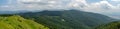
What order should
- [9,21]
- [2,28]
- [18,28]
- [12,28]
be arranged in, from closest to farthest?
[2,28] → [12,28] → [18,28] → [9,21]

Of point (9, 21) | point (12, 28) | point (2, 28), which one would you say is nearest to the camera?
point (2, 28)

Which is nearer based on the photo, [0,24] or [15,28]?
[0,24]

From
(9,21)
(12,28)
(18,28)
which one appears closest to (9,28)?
(12,28)

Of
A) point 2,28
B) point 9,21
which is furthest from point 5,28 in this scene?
point 9,21

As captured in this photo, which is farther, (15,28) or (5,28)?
(15,28)

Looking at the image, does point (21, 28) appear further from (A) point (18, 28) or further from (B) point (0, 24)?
(B) point (0, 24)

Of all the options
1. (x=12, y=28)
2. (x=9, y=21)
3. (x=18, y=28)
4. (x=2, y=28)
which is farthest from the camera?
(x=9, y=21)

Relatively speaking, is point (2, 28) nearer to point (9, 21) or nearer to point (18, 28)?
point (18, 28)

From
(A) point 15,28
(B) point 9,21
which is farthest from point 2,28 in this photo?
(B) point 9,21
